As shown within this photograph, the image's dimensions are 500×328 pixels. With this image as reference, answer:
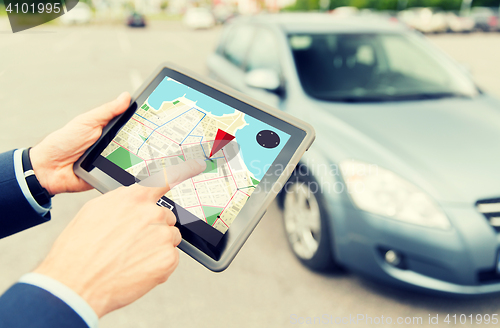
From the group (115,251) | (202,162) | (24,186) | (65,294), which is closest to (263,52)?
(202,162)

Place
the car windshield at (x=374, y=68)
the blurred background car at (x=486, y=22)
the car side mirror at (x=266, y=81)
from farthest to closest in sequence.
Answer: the blurred background car at (x=486, y=22), the car windshield at (x=374, y=68), the car side mirror at (x=266, y=81)

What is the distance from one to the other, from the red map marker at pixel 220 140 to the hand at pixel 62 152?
537 millimetres

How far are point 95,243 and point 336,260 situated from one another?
1.67 meters

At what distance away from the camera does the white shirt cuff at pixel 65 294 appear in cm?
77

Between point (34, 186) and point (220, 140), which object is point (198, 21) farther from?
point (220, 140)

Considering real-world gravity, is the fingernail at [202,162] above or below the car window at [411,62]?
above

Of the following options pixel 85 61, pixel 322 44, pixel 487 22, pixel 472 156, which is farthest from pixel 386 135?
pixel 487 22

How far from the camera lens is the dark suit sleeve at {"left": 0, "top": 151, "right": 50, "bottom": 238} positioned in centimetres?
133

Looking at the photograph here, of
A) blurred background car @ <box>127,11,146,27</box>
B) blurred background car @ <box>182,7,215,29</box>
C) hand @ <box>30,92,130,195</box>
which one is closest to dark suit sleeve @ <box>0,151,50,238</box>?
hand @ <box>30,92,130,195</box>

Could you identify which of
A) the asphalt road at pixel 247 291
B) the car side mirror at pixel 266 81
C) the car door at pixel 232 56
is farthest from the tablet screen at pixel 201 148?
the car door at pixel 232 56

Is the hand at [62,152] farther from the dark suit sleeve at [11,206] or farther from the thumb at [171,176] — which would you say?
the thumb at [171,176]

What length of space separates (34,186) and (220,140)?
767 mm

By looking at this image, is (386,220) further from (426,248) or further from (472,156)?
(472,156)

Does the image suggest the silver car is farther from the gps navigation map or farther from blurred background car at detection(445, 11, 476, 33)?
blurred background car at detection(445, 11, 476, 33)
